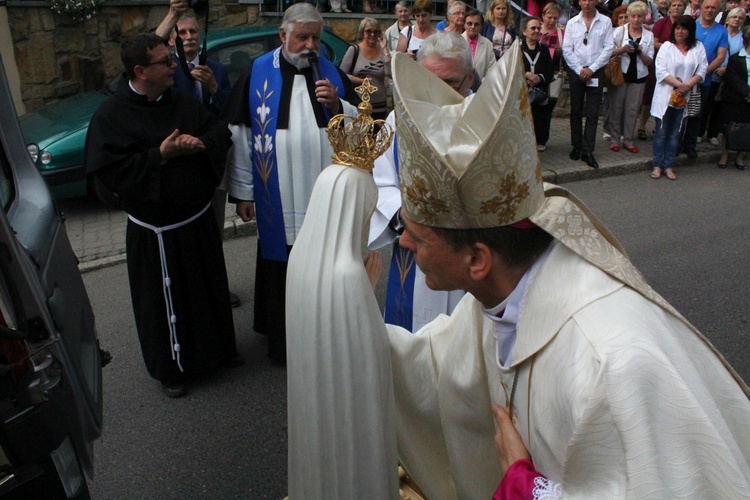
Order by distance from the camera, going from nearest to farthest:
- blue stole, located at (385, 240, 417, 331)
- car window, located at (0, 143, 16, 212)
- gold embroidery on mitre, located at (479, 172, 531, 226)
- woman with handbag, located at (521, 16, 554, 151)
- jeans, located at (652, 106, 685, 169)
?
gold embroidery on mitre, located at (479, 172, 531, 226) → car window, located at (0, 143, 16, 212) → blue stole, located at (385, 240, 417, 331) → woman with handbag, located at (521, 16, 554, 151) → jeans, located at (652, 106, 685, 169)

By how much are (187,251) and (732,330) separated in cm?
349

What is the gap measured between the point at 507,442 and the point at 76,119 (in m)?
6.15

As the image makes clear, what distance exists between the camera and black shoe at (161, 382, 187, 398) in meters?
3.99

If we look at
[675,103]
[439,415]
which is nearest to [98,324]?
[439,415]

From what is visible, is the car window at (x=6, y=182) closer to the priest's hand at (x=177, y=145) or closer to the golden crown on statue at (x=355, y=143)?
the priest's hand at (x=177, y=145)

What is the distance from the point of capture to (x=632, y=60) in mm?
8625

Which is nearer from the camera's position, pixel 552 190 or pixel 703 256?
pixel 552 190

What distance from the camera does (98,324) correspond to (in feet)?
15.8

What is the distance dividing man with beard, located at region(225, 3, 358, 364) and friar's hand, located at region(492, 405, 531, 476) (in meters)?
2.30

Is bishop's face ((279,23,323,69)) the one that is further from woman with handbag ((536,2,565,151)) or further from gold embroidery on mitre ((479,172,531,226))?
woman with handbag ((536,2,565,151))

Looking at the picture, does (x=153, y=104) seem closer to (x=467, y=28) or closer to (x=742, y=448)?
(x=742, y=448)

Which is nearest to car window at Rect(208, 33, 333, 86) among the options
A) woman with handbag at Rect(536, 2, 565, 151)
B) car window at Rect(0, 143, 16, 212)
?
woman with handbag at Rect(536, 2, 565, 151)

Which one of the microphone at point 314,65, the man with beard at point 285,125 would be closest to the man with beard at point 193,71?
the man with beard at point 285,125

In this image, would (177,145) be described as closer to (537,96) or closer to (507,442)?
(507,442)
